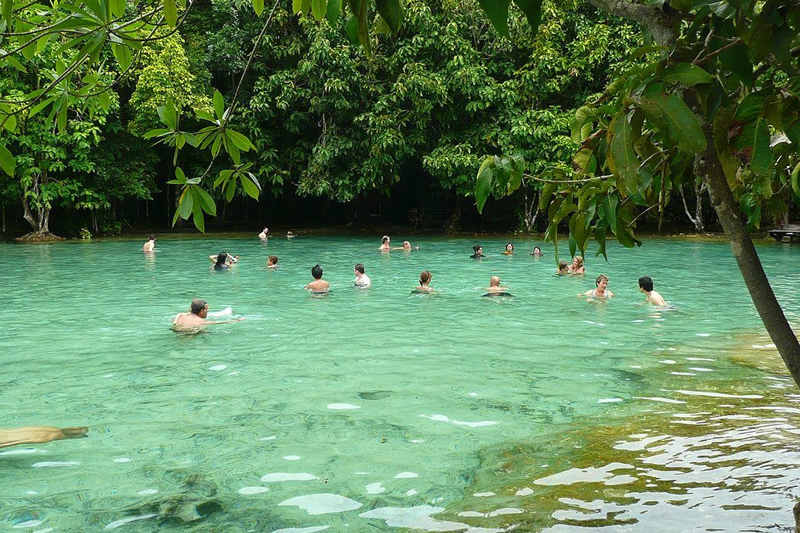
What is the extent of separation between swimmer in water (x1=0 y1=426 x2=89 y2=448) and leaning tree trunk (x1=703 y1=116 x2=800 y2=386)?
5353mm

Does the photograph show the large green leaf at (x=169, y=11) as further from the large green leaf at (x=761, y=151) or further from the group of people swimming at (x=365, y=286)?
the group of people swimming at (x=365, y=286)

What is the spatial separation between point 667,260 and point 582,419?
14614mm

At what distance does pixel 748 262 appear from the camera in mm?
2582

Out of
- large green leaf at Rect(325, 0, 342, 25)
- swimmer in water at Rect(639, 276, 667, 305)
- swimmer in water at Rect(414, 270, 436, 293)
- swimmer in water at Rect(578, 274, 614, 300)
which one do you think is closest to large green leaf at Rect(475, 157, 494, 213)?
large green leaf at Rect(325, 0, 342, 25)

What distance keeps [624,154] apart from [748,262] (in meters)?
1.11

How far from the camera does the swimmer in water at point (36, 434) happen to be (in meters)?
5.93

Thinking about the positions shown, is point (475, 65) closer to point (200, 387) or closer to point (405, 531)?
point (200, 387)

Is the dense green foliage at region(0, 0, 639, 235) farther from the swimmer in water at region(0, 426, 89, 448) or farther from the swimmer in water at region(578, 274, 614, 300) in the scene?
the swimmer in water at region(0, 426, 89, 448)

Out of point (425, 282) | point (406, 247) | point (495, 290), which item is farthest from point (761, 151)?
point (406, 247)

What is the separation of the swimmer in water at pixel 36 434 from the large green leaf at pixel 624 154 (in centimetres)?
559

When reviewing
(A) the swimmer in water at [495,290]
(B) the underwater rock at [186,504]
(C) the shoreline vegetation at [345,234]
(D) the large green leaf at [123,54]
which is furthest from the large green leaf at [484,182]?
(C) the shoreline vegetation at [345,234]

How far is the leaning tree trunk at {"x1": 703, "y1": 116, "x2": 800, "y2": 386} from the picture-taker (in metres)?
2.50

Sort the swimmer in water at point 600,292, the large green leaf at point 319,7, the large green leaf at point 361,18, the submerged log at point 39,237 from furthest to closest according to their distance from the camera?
the submerged log at point 39,237 < the swimmer in water at point 600,292 < the large green leaf at point 319,7 < the large green leaf at point 361,18

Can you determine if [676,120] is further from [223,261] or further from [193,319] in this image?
[223,261]
